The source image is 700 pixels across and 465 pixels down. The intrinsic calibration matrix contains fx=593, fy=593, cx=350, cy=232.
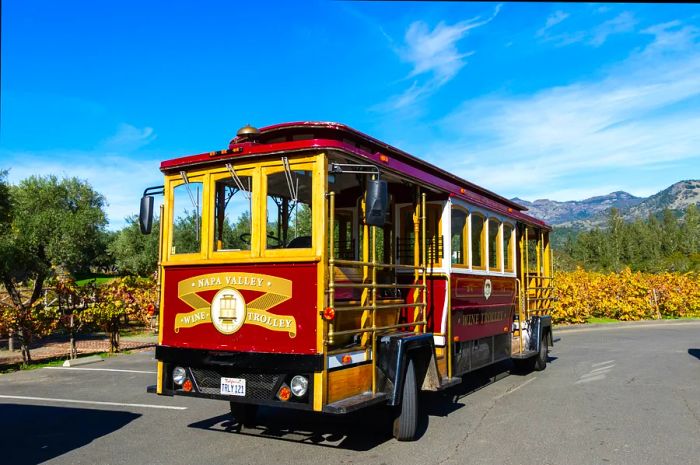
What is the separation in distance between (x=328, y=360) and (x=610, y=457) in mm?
2883

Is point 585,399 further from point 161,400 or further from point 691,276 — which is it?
point 691,276

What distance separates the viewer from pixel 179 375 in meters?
6.07

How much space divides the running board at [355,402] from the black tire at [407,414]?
17.5 inches

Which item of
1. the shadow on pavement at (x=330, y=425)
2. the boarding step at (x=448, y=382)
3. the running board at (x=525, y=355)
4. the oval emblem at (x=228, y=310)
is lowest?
the shadow on pavement at (x=330, y=425)

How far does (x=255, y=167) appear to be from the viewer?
A: 5930mm

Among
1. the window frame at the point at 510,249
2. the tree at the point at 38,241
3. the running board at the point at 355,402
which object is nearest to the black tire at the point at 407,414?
the running board at the point at 355,402

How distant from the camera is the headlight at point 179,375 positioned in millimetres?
6039

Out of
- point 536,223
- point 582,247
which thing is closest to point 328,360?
point 536,223

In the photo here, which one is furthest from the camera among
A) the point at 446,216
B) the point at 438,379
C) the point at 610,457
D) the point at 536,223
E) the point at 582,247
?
the point at 582,247

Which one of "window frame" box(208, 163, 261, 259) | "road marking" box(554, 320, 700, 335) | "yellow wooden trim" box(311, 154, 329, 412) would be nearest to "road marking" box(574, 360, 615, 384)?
"yellow wooden trim" box(311, 154, 329, 412)

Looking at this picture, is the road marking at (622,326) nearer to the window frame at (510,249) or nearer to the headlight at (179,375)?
the window frame at (510,249)

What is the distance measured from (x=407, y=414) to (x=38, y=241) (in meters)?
18.0

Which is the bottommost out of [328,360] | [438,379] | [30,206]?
[438,379]

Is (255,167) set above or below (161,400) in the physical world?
above
